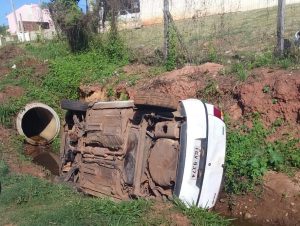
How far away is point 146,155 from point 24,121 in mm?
7514

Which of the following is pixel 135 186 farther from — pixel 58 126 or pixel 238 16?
pixel 238 16

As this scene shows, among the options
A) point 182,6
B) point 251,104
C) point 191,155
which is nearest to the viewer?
point 191,155

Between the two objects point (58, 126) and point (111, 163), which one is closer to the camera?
point (111, 163)

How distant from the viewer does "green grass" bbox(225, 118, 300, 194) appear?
5914mm

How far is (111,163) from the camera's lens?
6.12m

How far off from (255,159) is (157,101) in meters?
1.72

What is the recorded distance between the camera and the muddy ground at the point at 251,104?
5625 millimetres

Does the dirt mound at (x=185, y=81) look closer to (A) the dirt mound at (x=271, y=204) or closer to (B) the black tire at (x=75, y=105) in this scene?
(B) the black tire at (x=75, y=105)

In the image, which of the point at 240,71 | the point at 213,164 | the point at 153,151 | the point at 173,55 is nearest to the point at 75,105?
the point at 153,151

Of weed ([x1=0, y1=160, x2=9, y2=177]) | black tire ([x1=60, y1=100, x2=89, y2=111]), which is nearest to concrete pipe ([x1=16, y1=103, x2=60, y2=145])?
weed ([x1=0, y1=160, x2=9, y2=177])

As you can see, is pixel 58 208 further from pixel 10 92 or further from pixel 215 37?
pixel 10 92

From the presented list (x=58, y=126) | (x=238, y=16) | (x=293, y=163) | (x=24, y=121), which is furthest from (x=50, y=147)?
(x=238, y=16)

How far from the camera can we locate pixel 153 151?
548cm

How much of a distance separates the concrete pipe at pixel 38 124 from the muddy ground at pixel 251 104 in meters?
0.97
